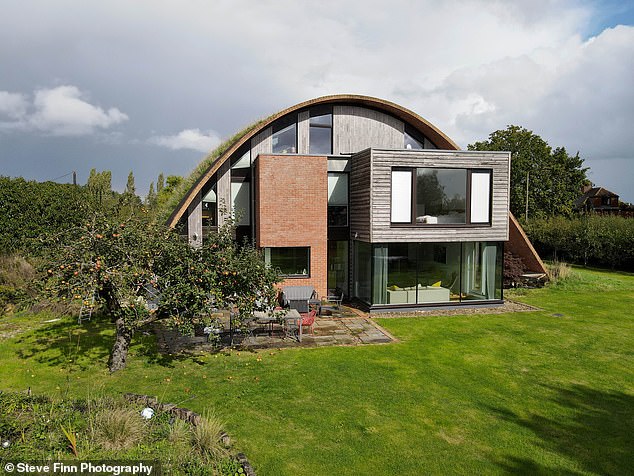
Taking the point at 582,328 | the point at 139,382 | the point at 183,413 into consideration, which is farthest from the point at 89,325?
the point at 582,328

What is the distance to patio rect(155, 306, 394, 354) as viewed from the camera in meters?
Answer: 10.9

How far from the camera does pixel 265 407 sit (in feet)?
24.2

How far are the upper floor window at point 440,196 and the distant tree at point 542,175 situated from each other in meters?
32.5

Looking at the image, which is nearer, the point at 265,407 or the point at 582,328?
the point at 265,407

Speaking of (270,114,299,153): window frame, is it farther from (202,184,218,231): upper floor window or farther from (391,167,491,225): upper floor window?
(391,167,491,225): upper floor window

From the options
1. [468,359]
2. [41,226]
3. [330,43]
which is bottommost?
[468,359]

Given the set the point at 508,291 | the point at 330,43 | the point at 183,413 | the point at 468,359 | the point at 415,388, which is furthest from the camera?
the point at 508,291

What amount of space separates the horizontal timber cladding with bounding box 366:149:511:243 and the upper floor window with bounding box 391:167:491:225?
205 mm

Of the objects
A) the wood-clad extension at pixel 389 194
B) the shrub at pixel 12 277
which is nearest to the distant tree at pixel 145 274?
the wood-clad extension at pixel 389 194

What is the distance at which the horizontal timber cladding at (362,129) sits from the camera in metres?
17.9

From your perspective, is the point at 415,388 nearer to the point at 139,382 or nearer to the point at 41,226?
the point at 139,382

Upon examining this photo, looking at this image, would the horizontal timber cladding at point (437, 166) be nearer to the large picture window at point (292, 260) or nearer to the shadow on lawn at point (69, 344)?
the large picture window at point (292, 260)

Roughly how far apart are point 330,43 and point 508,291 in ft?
43.6

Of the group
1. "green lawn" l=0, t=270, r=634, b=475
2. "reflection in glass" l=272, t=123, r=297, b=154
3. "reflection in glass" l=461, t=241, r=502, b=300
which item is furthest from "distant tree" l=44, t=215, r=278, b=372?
"reflection in glass" l=461, t=241, r=502, b=300
